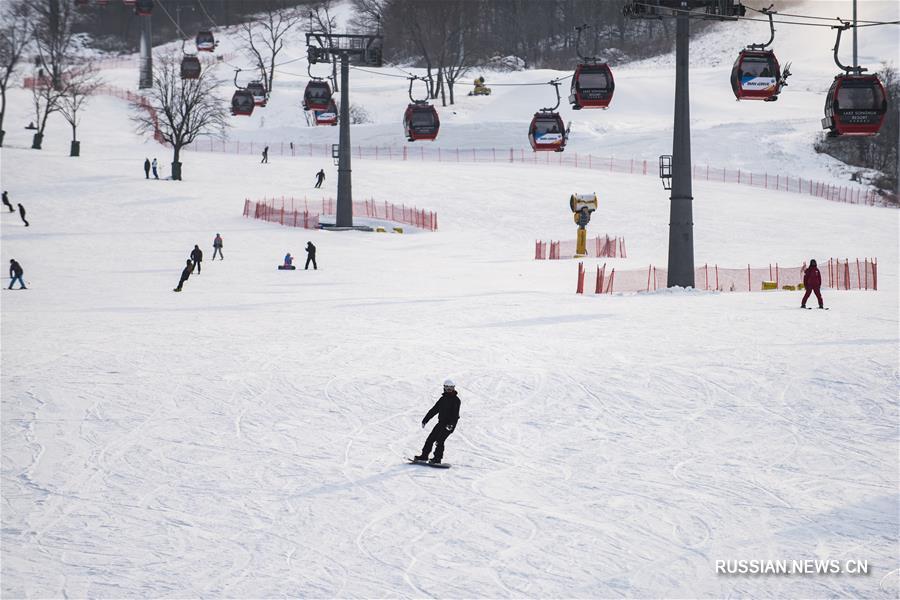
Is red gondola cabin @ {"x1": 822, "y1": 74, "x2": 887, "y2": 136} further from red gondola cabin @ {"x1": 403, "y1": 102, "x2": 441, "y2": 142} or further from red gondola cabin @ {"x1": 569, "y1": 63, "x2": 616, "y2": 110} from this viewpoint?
red gondola cabin @ {"x1": 403, "y1": 102, "x2": 441, "y2": 142}

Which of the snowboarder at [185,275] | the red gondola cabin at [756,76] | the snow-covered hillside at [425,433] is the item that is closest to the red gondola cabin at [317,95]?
the snow-covered hillside at [425,433]

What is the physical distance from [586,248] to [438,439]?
2818 cm

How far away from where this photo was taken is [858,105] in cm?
2292

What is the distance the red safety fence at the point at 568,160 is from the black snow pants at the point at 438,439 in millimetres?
49453

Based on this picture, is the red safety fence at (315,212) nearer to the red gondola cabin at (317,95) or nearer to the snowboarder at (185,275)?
the red gondola cabin at (317,95)

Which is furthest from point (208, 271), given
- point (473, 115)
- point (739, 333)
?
point (473, 115)

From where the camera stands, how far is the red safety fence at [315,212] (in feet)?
150

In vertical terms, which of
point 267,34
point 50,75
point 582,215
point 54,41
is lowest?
point 582,215

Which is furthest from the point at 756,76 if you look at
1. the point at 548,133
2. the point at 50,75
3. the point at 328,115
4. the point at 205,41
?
the point at 50,75

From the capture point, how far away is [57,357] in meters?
19.2

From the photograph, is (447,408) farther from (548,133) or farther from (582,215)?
(582,215)

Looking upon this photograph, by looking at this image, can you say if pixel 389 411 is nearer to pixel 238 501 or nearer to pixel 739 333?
pixel 238 501

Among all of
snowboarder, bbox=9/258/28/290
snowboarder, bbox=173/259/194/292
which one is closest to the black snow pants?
snowboarder, bbox=173/259/194/292

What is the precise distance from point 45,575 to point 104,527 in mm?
1300
